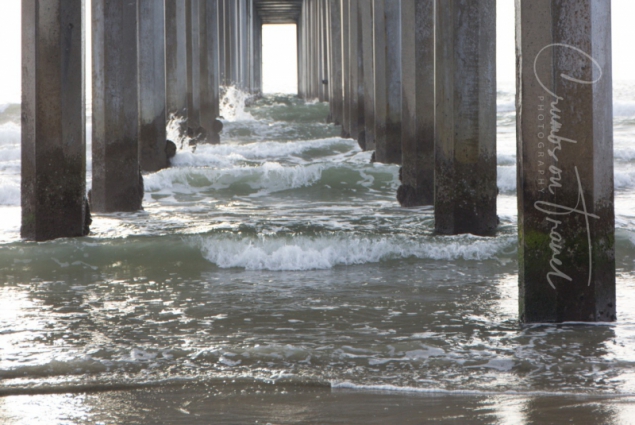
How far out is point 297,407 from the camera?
8.86 feet

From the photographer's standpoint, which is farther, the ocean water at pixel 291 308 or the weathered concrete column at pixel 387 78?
the weathered concrete column at pixel 387 78

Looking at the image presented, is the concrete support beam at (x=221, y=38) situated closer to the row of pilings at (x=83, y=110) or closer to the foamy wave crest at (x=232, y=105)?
the foamy wave crest at (x=232, y=105)

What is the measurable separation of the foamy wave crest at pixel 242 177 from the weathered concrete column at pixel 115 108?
2.27 metres

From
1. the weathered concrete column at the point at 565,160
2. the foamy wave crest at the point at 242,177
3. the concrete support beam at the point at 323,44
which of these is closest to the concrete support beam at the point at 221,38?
the concrete support beam at the point at 323,44

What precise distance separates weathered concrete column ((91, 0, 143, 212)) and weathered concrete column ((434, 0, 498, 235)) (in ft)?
8.93

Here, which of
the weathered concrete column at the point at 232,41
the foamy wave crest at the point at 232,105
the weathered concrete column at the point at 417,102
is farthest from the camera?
the foamy wave crest at the point at 232,105

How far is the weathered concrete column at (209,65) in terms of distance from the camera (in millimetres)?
14922

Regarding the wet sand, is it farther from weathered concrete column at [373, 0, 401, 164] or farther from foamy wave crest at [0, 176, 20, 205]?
weathered concrete column at [373, 0, 401, 164]

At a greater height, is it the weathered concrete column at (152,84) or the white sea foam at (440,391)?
the weathered concrete column at (152,84)

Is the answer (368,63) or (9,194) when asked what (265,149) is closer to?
(368,63)

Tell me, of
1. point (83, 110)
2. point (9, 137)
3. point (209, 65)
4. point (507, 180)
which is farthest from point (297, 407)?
point (9, 137)

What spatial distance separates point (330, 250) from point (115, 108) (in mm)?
2664

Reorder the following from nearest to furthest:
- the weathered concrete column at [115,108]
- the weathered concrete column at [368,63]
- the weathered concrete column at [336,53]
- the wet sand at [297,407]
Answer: the wet sand at [297,407], the weathered concrete column at [115,108], the weathered concrete column at [368,63], the weathered concrete column at [336,53]

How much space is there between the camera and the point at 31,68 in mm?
5504
